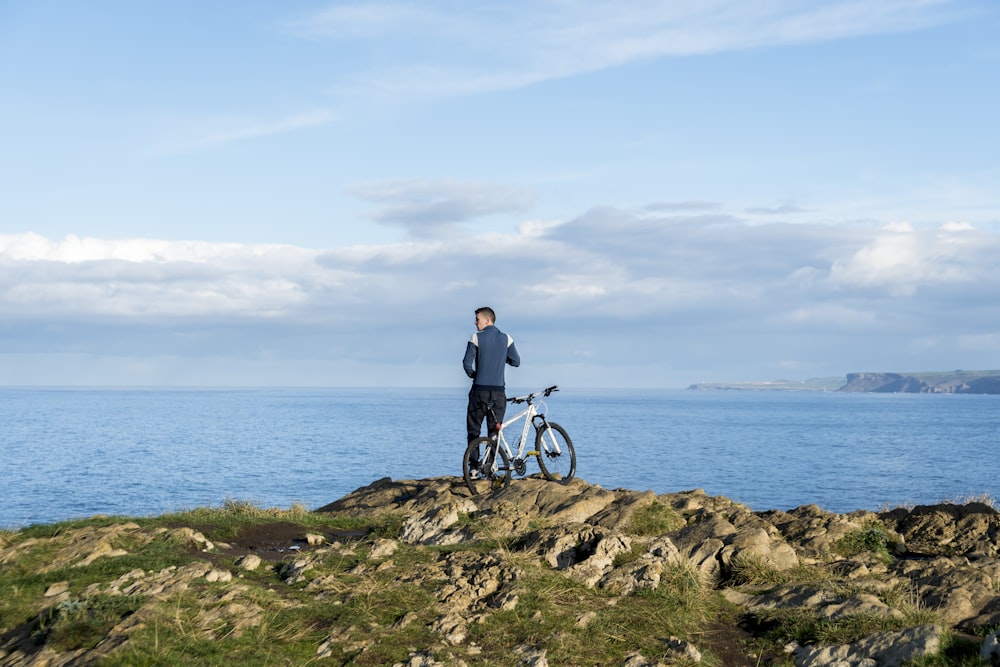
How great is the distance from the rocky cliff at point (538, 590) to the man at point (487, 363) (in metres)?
2.36

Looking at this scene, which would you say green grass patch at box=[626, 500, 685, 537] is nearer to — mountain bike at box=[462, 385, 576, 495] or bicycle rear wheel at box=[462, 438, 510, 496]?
mountain bike at box=[462, 385, 576, 495]

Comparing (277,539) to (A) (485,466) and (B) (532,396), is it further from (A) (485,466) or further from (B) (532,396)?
(B) (532,396)

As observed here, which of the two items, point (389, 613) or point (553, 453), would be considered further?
point (553, 453)

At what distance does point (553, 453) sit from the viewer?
643 inches

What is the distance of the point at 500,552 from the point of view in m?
10.9

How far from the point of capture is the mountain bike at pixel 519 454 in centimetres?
1561

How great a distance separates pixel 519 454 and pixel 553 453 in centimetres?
76

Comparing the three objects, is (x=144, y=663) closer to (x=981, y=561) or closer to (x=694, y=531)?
(x=694, y=531)

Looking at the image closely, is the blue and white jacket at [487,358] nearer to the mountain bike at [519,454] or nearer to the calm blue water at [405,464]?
the mountain bike at [519,454]

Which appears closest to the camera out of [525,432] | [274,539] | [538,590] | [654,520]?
[538,590]

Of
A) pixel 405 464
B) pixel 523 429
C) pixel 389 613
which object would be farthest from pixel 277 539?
pixel 405 464

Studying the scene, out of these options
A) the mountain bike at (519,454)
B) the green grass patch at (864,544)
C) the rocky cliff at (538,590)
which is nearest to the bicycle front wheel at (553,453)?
the mountain bike at (519,454)

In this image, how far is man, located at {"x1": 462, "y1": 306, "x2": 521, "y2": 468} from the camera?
15469mm

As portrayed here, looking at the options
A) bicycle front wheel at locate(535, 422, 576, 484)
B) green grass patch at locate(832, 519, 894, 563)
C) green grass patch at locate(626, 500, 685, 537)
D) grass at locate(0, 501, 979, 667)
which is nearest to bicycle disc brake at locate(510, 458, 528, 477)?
bicycle front wheel at locate(535, 422, 576, 484)
